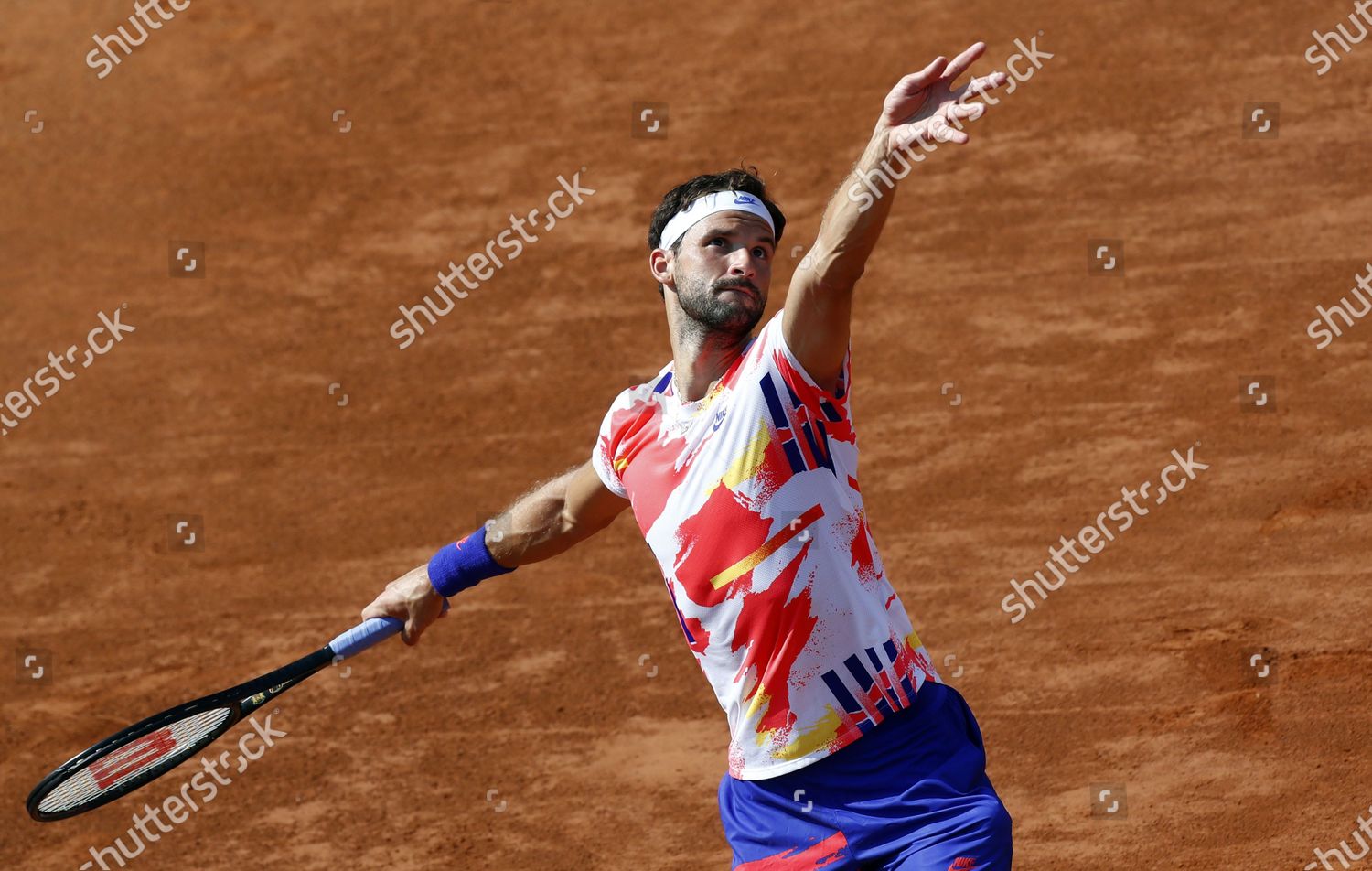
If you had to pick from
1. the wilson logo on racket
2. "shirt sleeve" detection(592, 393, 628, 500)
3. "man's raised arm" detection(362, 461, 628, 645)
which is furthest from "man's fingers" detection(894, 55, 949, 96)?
the wilson logo on racket

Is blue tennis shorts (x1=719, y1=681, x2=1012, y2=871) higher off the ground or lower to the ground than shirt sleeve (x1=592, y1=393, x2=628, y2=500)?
lower

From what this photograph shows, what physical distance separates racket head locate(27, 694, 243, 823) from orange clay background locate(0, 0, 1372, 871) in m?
1.69

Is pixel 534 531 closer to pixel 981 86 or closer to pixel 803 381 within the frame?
pixel 803 381

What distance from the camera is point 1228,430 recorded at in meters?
8.52

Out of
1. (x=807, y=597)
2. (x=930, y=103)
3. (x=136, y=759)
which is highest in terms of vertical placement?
(x=930, y=103)

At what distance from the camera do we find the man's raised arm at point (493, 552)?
5.04 m

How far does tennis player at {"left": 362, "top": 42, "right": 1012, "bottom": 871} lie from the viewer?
3.96 meters

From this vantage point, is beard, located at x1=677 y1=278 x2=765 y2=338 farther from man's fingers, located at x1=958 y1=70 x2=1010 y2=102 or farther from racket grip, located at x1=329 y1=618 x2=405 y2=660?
racket grip, located at x1=329 y1=618 x2=405 y2=660

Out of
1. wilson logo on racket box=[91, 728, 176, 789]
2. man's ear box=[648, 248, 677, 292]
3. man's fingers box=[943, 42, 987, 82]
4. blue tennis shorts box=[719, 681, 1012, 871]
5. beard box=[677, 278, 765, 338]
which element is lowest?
blue tennis shorts box=[719, 681, 1012, 871]

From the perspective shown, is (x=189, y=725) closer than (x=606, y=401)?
Yes

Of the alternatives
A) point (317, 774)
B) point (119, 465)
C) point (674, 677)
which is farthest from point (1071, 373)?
point (119, 465)

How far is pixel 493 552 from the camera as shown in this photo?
5.09 m

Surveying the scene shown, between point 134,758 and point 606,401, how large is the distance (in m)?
4.67

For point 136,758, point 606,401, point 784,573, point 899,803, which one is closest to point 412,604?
point 136,758
